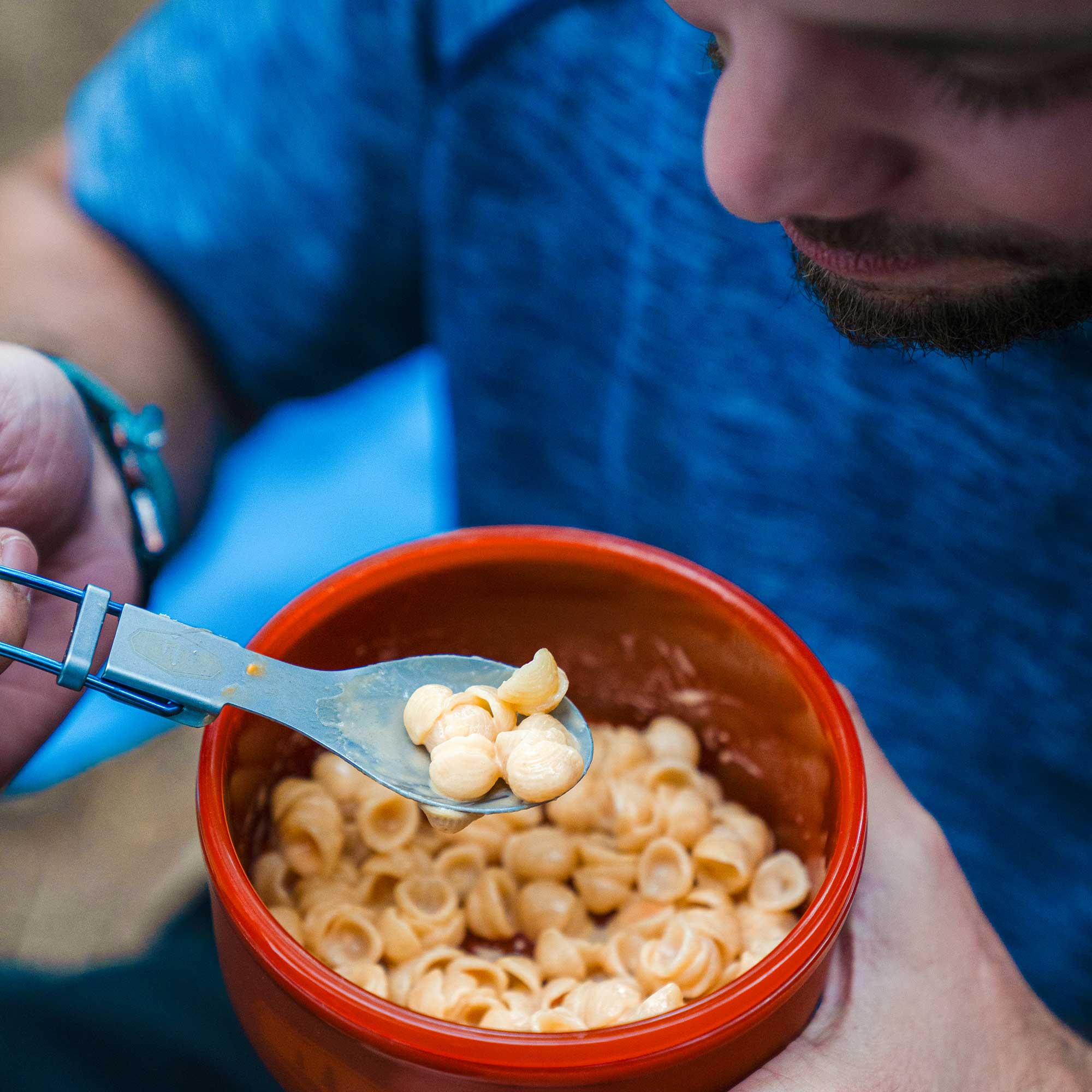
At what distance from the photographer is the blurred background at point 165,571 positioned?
803 mm

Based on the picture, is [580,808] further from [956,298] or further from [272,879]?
[956,298]

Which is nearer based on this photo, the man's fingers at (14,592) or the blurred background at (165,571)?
the man's fingers at (14,592)

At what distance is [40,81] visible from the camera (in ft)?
5.42

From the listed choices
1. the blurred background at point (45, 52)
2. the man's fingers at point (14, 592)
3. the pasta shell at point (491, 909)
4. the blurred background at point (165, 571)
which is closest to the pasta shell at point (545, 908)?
the pasta shell at point (491, 909)

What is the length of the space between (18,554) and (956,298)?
42cm

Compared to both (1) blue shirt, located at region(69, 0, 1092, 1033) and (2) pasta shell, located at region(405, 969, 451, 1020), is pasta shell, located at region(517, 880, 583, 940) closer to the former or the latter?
(2) pasta shell, located at region(405, 969, 451, 1020)

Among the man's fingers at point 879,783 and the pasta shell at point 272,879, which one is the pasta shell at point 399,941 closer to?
the pasta shell at point 272,879

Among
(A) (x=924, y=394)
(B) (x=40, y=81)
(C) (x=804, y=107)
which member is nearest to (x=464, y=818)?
(C) (x=804, y=107)

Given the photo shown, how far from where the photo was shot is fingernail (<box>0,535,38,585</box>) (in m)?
0.47

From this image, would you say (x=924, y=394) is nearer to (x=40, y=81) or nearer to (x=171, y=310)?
(x=171, y=310)

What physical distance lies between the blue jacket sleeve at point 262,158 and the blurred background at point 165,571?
178 mm

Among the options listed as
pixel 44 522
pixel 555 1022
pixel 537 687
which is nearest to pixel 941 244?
pixel 537 687

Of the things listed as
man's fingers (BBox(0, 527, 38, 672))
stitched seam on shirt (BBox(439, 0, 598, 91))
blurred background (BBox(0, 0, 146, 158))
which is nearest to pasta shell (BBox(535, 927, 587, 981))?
man's fingers (BBox(0, 527, 38, 672))

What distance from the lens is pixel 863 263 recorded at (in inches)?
18.1
